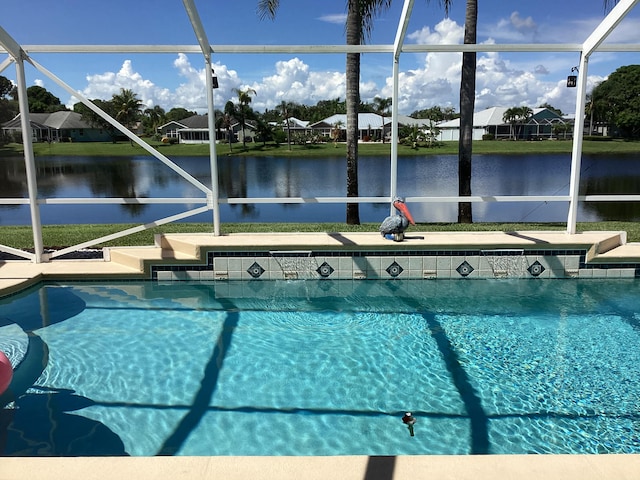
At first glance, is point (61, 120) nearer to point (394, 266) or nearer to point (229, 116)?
point (394, 266)

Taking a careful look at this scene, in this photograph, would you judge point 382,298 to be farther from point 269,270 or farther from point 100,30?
point 100,30

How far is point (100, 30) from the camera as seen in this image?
8883 millimetres

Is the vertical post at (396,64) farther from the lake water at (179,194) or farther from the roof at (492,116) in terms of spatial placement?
the roof at (492,116)

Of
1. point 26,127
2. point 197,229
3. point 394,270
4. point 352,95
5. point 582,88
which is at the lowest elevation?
point 394,270

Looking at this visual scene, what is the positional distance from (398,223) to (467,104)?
4.03 meters

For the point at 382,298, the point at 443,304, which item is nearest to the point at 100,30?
the point at 382,298

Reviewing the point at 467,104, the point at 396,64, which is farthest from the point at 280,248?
the point at 467,104

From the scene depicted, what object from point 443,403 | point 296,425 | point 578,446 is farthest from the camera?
point 443,403

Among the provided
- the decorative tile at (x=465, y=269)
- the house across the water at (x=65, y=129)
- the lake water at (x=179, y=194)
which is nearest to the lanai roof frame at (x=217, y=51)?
the decorative tile at (x=465, y=269)

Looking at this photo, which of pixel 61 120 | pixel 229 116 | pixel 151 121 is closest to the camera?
pixel 61 120

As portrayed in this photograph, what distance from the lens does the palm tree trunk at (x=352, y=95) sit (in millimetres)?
8570

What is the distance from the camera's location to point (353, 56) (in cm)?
855

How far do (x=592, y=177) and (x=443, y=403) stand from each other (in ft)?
58.7

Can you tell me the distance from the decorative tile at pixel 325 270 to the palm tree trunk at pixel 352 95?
9.47ft
